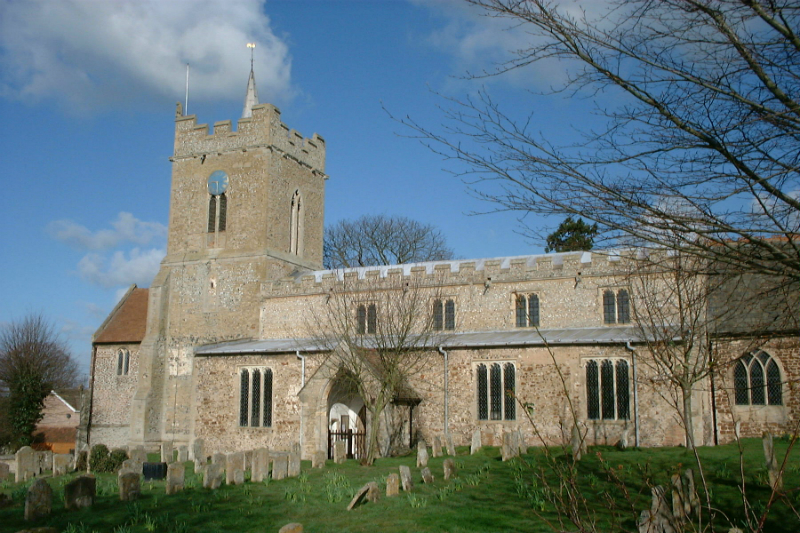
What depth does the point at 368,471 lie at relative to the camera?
16.8 metres

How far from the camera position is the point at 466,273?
82.2 feet

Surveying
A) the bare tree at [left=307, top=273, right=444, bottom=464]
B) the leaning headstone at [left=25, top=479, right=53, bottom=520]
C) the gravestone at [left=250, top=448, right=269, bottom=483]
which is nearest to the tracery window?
the bare tree at [left=307, top=273, right=444, bottom=464]

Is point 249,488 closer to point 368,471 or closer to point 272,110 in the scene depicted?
point 368,471

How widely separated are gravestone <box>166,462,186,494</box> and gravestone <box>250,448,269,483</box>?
1837 mm

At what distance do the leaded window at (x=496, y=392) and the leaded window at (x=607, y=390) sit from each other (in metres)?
2.30

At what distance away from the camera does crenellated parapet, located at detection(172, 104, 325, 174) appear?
28.7 meters

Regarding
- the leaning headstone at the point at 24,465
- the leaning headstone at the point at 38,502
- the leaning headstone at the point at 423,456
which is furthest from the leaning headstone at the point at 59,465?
the leaning headstone at the point at 423,456

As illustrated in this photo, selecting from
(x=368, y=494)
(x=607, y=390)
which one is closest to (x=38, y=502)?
(x=368, y=494)

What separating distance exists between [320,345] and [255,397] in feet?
11.2

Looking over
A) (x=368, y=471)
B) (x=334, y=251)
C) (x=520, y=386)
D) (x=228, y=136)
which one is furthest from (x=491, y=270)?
(x=334, y=251)

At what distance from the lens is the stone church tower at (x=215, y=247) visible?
90.2 feet

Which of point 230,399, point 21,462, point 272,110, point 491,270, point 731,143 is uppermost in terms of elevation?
point 272,110

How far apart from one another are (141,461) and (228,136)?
14.7 meters

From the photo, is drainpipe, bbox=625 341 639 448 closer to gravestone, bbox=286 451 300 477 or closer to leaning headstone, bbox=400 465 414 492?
leaning headstone, bbox=400 465 414 492
